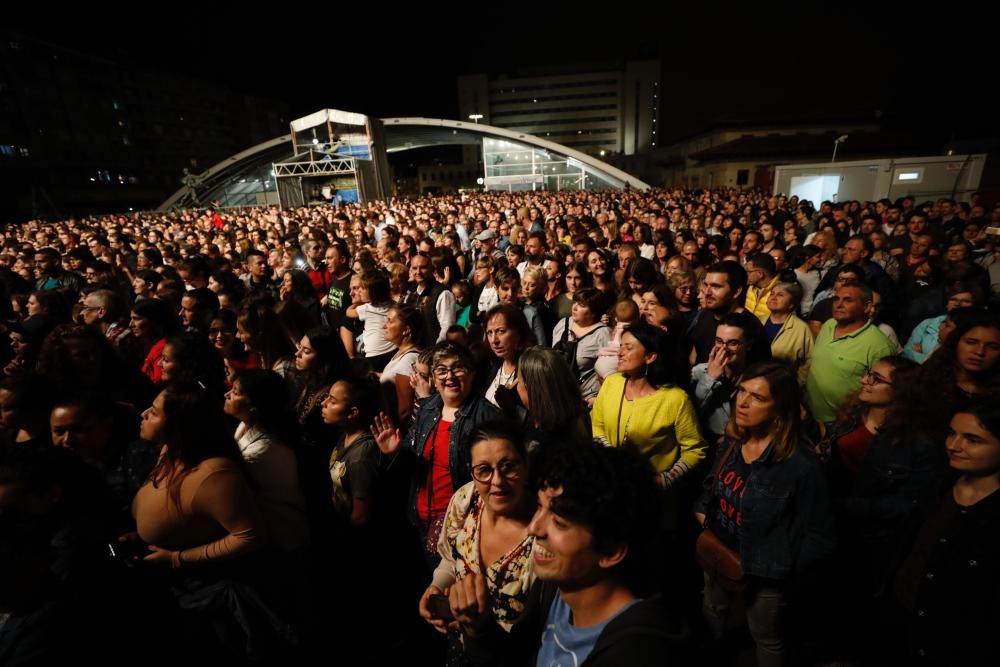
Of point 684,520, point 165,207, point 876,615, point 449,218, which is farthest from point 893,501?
point 165,207

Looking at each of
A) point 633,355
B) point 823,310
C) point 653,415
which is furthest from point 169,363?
point 823,310

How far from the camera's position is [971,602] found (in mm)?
1795

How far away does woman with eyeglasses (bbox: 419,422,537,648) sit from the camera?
1.88m

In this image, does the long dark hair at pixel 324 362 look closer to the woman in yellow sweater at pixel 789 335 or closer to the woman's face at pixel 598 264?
the woman's face at pixel 598 264

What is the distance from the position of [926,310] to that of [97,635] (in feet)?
22.8

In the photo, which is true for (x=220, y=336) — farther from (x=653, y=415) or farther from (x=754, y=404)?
(x=754, y=404)

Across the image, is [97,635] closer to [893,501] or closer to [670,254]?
[893,501]

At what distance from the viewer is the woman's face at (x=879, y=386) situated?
245cm

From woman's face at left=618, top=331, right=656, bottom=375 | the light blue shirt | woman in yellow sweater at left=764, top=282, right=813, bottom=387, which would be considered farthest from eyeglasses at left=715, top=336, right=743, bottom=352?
the light blue shirt

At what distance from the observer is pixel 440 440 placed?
2711 mm

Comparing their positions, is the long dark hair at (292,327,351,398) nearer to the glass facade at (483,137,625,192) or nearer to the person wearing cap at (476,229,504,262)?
the person wearing cap at (476,229,504,262)

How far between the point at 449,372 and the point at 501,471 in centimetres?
85

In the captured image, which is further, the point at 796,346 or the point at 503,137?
the point at 503,137

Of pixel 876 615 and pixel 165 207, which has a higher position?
pixel 165 207
